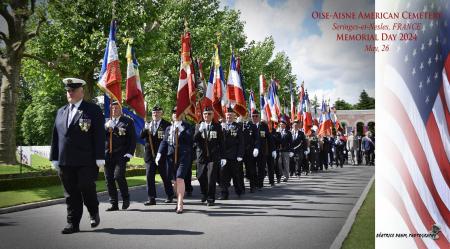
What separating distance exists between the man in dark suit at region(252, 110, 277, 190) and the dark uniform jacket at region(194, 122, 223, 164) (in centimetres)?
358

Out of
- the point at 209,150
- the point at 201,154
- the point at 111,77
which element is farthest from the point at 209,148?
the point at 111,77

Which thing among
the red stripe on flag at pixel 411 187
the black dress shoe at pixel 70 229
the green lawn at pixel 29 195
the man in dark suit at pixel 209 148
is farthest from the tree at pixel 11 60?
the red stripe on flag at pixel 411 187

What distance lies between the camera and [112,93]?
10328 mm

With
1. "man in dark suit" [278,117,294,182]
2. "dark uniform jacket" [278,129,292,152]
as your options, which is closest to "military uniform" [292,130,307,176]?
"man in dark suit" [278,117,294,182]

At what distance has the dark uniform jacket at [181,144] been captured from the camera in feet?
32.3

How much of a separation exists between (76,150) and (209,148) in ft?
12.8

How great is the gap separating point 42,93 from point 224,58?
495 inches

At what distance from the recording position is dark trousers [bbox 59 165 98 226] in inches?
285

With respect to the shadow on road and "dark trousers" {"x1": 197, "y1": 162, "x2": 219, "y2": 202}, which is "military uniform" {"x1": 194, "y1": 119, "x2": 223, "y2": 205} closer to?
"dark trousers" {"x1": 197, "y1": 162, "x2": 219, "y2": 202}

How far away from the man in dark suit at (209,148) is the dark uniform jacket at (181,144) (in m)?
0.58

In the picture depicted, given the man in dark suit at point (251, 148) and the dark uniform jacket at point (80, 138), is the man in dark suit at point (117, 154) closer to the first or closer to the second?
the dark uniform jacket at point (80, 138)

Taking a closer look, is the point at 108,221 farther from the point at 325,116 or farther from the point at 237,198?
the point at 325,116

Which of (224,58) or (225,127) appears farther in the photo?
(224,58)

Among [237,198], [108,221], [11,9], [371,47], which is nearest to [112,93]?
[108,221]
